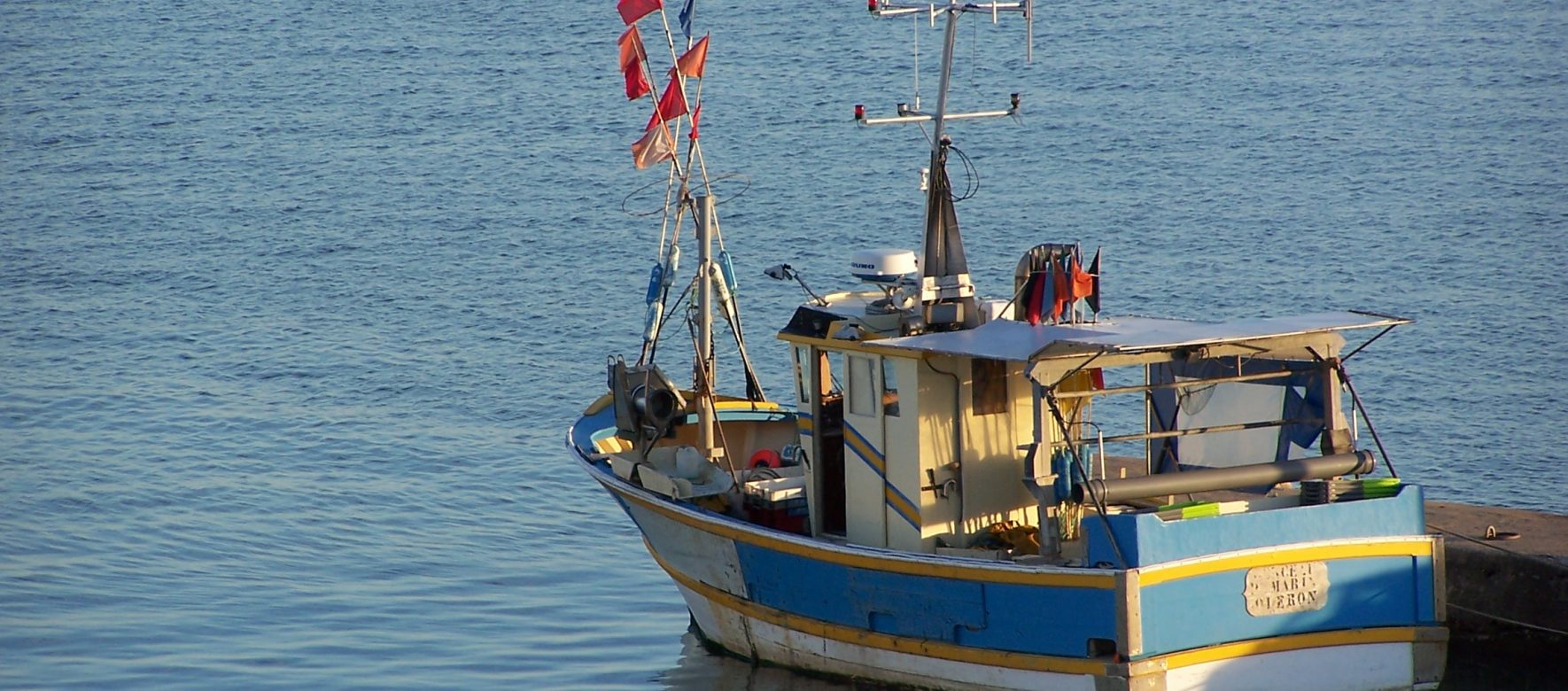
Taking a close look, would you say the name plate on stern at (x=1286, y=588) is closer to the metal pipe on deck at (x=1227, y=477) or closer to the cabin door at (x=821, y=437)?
the metal pipe on deck at (x=1227, y=477)

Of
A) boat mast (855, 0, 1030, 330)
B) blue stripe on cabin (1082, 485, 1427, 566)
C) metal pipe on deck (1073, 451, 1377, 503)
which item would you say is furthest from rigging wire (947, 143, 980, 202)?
blue stripe on cabin (1082, 485, 1427, 566)

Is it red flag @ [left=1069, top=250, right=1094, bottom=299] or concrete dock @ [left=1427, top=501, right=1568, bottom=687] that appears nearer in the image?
red flag @ [left=1069, top=250, right=1094, bottom=299]

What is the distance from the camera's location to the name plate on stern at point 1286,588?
13359 mm

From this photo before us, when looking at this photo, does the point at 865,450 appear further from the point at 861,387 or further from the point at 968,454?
the point at 968,454

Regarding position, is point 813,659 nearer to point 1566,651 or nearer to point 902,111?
point 902,111

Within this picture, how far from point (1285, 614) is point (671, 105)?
7041mm

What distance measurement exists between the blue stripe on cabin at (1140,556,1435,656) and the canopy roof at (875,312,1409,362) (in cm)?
157

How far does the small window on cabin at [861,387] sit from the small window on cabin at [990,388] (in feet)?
2.52

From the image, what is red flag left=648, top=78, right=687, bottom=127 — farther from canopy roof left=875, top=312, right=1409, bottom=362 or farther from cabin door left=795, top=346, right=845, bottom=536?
canopy roof left=875, top=312, right=1409, bottom=362

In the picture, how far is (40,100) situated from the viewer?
4612cm

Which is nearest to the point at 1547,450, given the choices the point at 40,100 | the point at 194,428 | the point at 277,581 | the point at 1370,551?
the point at 1370,551

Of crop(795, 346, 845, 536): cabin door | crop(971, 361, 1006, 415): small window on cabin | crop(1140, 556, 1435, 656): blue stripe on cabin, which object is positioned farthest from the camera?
crop(795, 346, 845, 536): cabin door

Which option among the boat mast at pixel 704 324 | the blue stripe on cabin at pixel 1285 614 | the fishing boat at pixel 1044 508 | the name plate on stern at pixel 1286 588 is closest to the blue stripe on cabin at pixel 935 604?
the fishing boat at pixel 1044 508

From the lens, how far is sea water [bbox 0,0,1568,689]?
20.0 m
